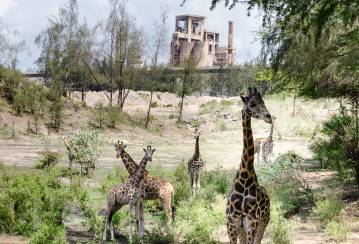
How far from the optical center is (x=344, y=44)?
12.8 meters

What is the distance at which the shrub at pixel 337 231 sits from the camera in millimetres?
10633

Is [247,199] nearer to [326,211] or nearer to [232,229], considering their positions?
[232,229]

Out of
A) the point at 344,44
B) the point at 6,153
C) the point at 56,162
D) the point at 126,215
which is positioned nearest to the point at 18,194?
the point at 126,215

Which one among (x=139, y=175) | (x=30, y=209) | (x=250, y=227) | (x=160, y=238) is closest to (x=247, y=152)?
(x=250, y=227)

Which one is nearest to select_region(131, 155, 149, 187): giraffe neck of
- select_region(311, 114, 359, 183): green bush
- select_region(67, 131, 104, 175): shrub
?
select_region(311, 114, 359, 183): green bush

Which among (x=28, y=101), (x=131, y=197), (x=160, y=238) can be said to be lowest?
(x=160, y=238)

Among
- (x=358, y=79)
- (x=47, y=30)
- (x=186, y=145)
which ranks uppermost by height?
(x=47, y=30)

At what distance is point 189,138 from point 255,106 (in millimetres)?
35061

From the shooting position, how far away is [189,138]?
42625 mm

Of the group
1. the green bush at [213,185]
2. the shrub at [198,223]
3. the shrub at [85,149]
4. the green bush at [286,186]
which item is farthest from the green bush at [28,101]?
the shrub at [198,223]

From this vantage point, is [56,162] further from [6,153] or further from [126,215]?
[126,215]

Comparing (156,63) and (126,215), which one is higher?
(156,63)

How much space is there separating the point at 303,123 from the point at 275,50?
32.7m

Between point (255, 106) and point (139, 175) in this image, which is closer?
point (255, 106)
